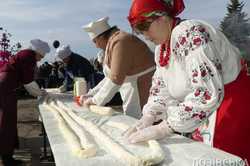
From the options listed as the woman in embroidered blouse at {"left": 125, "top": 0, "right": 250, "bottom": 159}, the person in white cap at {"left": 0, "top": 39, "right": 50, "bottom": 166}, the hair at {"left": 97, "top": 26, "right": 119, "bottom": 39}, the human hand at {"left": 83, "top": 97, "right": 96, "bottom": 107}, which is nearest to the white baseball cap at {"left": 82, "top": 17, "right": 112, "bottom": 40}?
the hair at {"left": 97, "top": 26, "right": 119, "bottom": 39}

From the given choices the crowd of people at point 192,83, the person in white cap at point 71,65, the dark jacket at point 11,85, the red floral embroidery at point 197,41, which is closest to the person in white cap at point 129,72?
the crowd of people at point 192,83

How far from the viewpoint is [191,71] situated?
62.9 inches

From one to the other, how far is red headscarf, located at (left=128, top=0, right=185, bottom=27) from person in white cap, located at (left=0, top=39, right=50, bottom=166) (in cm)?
282

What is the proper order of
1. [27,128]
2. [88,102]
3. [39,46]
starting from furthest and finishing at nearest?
[27,128], [39,46], [88,102]

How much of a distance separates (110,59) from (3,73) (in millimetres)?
1624

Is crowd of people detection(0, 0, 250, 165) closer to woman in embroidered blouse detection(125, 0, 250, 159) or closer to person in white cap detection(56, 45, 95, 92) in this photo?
woman in embroidered blouse detection(125, 0, 250, 159)

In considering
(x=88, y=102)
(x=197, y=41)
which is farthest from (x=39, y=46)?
(x=197, y=41)

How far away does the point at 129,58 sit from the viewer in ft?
10.4

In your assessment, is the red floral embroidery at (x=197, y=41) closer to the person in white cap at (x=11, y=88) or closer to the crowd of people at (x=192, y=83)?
the crowd of people at (x=192, y=83)

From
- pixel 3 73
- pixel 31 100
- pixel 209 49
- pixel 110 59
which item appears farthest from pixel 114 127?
pixel 31 100

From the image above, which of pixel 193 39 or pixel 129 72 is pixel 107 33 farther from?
pixel 193 39

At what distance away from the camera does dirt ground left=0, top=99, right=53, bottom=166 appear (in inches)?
204

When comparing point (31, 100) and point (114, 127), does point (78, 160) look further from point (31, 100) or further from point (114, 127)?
point (31, 100)

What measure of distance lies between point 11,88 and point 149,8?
3003 millimetres
